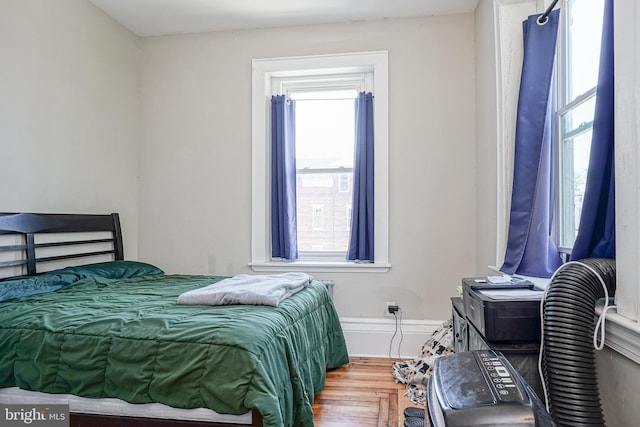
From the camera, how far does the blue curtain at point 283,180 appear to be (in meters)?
3.40

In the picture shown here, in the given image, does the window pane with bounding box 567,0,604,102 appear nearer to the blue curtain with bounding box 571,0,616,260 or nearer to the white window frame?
the blue curtain with bounding box 571,0,616,260

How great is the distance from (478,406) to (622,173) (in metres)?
0.77

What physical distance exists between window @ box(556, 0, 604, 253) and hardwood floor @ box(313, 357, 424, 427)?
4.15 ft

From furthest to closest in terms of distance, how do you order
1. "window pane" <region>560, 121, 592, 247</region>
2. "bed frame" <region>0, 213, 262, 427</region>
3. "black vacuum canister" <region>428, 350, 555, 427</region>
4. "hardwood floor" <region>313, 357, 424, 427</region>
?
"hardwood floor" <region>313, 357, 424, 427</region> < "window pane" <region>560, 121, 592, 247</region> < "bed frame" <region>0, 213, 262, 427</region> < "black vacuum canister" <region>428, 350, 555, 427</region>

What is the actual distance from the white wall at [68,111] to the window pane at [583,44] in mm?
3171

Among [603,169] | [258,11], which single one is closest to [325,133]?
[258,11]

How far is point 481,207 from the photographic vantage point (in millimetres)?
3031

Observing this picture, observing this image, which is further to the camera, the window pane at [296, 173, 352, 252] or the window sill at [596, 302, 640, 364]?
the window pane at [296, 173, 352, 252]

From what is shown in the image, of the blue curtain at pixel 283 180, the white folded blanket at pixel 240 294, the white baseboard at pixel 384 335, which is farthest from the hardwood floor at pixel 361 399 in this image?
the blue curtain at pixel 283 180

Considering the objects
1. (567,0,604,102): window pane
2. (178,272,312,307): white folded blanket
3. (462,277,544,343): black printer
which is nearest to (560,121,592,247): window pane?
(567,0,604,102): window pane

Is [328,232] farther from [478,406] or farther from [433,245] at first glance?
[478,406]

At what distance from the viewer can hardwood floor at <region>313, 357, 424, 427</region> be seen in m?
2.17

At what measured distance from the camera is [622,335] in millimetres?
1087

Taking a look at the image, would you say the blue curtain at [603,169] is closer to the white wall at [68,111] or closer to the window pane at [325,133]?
the window pane at [325,133]
